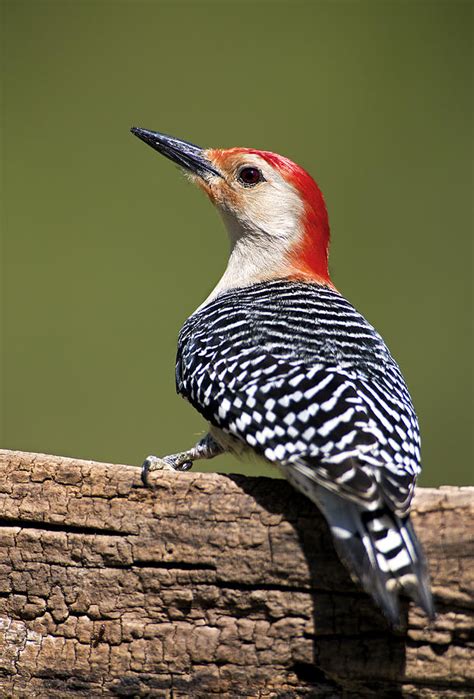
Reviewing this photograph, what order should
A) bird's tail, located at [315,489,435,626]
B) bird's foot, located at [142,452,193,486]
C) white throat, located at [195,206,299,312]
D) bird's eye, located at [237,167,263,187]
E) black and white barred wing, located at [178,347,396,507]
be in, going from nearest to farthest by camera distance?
bird's tail, located at [315,489,435,626] → black and white barred wing, located at [178,347,396,507] → bird's foot, located at [142,452,193,486] → white throat, located at [195,206,299,312] → bird's eye, located at [237,167,263,187]

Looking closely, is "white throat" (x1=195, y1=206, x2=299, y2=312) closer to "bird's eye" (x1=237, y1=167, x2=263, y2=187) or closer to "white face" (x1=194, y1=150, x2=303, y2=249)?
"white face" (x1=194, y1=150, x2=303, y2=249)

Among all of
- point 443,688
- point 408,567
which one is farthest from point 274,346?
point 443,688

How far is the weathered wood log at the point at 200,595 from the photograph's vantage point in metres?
2.61

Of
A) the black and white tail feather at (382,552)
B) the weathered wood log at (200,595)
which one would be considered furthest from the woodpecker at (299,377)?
the weathered wood log at (200,595)

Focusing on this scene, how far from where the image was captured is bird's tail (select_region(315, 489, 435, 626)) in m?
2.46

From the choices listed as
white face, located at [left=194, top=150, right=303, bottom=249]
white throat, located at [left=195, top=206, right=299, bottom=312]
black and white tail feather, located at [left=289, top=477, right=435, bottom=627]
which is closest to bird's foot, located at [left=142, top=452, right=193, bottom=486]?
black and white tail feather, located at [left=289, top=477, right=435, bottom=627]

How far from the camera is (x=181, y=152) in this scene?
4.41 meters

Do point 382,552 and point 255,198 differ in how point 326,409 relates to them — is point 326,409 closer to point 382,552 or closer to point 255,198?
point 382,552

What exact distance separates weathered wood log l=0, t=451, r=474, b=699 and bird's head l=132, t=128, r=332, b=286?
160cm

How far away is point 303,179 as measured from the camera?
4.16 metres

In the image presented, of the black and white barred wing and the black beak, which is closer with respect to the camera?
the black and white barred wing

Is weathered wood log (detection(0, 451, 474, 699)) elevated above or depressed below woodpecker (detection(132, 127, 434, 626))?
below

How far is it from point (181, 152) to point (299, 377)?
5.91 feet

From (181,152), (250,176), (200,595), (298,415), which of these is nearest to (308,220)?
(250,176)
